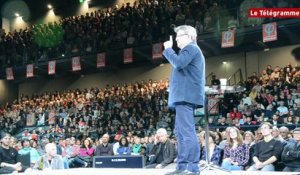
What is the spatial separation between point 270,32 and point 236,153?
9564 millimetres

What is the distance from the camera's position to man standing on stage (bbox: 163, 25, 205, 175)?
4.45m

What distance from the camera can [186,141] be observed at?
4.46 metres

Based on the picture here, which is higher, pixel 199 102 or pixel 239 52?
pixel 239 52

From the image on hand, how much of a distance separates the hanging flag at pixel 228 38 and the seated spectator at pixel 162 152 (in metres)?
8.32

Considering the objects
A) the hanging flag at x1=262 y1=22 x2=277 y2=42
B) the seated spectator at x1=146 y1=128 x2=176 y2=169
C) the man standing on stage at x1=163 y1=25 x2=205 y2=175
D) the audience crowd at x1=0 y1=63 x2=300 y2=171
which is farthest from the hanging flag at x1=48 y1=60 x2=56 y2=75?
the man standing on stage at x1=163 y1=25 x2=205 y2=175

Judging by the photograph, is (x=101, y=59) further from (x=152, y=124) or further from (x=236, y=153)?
(x=236, y=153)

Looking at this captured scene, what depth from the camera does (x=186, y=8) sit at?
19.1 meters

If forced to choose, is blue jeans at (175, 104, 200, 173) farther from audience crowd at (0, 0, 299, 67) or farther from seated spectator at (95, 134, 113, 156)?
audience crowd at (0, 0, 299, 67)

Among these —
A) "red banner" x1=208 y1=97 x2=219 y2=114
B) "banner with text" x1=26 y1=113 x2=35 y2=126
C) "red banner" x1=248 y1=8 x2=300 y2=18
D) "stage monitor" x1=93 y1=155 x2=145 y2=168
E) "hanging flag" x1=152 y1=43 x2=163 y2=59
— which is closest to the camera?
"stage monitor" x1=93 y1=155 x2=145 y2=168

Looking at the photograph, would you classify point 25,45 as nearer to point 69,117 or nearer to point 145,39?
point 69,117

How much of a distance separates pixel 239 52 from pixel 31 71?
11.1 metres

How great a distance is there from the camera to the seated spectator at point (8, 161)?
866 cm

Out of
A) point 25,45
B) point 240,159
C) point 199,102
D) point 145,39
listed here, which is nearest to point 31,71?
point 25,45

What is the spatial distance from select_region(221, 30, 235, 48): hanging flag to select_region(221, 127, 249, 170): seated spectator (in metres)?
9.76
